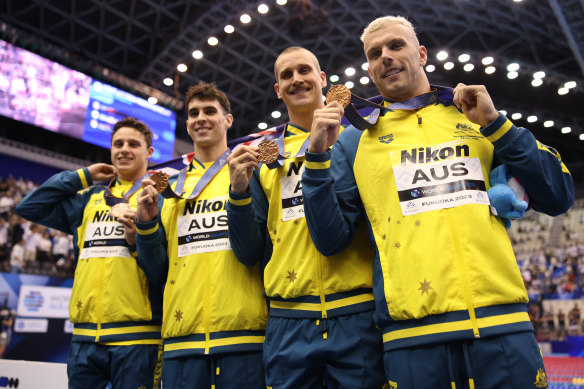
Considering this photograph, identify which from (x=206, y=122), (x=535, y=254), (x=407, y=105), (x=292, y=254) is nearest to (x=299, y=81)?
(x=407, y=105)

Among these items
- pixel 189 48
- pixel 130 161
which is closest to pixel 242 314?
pixel 130 161

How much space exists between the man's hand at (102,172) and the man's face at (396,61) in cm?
227

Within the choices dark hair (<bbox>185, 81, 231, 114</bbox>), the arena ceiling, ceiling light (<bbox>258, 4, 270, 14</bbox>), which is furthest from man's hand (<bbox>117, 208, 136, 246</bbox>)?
the arena ceiling

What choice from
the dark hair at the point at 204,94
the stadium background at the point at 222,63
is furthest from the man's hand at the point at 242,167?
the stadium background at the point at 222,63

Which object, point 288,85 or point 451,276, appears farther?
point 288,85

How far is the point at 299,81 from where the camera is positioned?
2553 mm

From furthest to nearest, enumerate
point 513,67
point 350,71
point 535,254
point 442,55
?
point 535,254
point 350,71
point 513,67
point 442,55

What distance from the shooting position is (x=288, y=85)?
8.46 feet

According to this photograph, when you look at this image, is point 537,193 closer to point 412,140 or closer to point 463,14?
point 412,140

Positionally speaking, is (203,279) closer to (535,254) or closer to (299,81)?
(299,81)

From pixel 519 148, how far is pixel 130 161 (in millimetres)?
2754

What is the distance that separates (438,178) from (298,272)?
0.74 meters

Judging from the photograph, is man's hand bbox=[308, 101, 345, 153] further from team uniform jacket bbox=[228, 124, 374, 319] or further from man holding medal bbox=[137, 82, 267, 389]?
man holding medal bbox=[137, 82, 267, 389]

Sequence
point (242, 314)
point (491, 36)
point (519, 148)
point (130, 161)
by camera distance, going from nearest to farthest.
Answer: point (519, 148)
point (242, 314)
point (130, 161)
point (491, 36)
